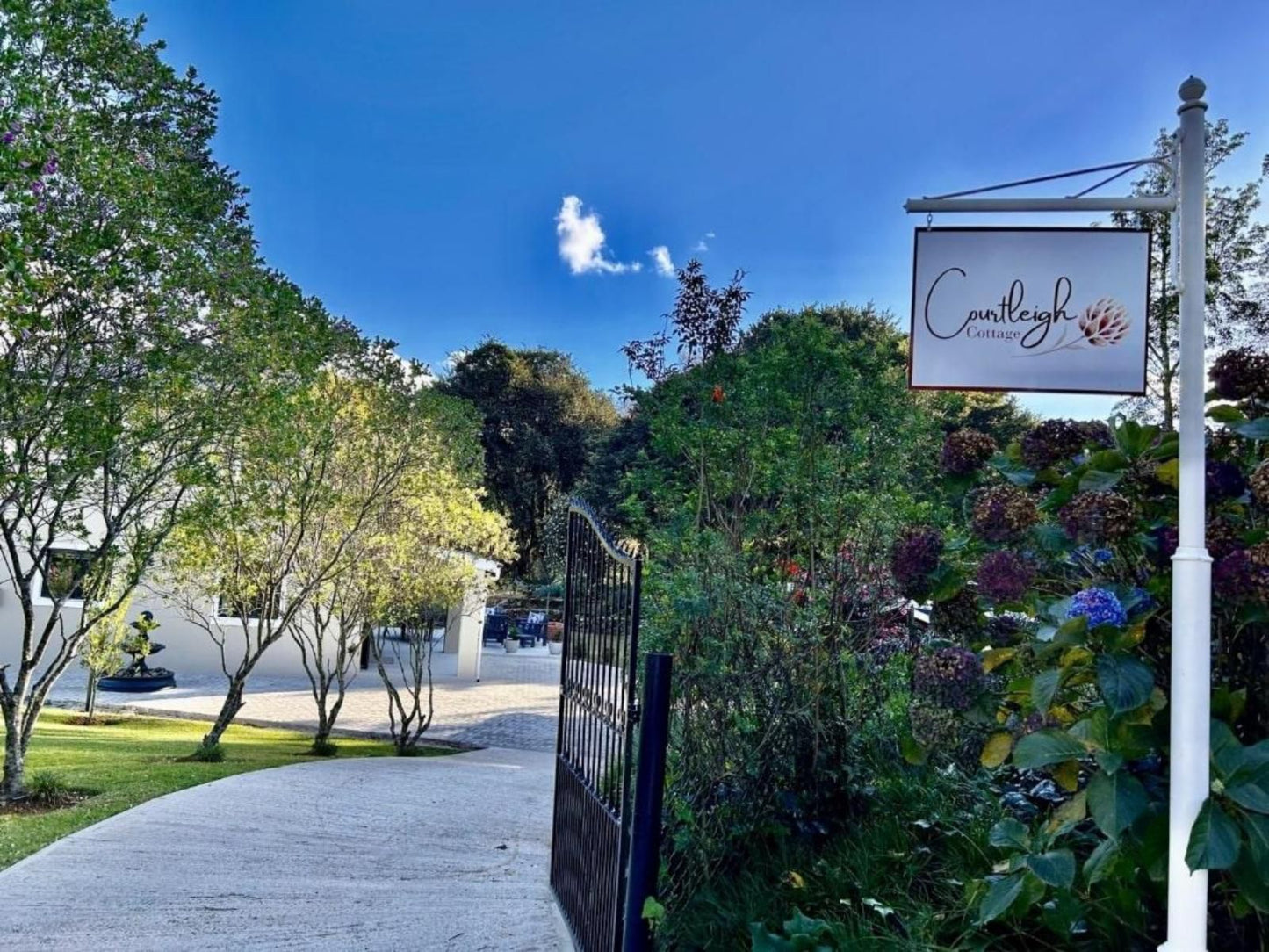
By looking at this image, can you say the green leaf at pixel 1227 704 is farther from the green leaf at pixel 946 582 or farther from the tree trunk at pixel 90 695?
the tree trunk at pixel 90 695

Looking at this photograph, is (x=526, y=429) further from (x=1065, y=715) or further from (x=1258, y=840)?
(x=1258, y=840)

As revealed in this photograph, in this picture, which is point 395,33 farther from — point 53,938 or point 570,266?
point 570,266

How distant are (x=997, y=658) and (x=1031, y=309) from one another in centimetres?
97

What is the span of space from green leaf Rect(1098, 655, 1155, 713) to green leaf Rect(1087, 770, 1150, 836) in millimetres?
186

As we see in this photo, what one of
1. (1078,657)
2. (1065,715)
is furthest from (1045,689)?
(1065,715)

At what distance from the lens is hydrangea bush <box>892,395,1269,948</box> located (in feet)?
5.64

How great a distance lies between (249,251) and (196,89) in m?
1.42

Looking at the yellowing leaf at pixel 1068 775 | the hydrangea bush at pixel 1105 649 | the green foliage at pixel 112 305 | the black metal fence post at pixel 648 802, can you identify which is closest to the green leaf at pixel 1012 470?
the hydrangea bush at pixel 1105 649

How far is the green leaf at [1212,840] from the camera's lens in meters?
1.55

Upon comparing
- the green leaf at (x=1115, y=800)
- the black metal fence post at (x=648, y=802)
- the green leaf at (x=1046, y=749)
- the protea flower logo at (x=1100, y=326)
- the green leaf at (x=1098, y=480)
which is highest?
the protea flower logo at (x=1100, y=326)

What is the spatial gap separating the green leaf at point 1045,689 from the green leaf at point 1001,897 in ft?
1.36

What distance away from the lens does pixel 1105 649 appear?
180 cm

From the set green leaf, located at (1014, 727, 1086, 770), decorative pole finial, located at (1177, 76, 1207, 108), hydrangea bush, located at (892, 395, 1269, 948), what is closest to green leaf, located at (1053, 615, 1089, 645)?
hydrangea bush, located at (892, 395, 1269, 948)

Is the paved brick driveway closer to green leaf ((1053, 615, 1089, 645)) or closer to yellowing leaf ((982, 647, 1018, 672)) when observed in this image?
yellowing leaf ((982, 647, 1018, 672))
